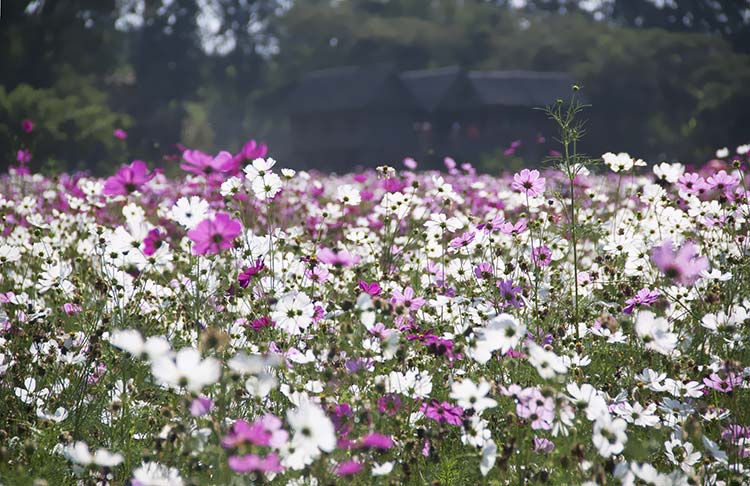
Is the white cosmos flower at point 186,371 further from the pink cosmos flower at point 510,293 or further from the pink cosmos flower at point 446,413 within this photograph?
the pink cosmos flower at point 510,293

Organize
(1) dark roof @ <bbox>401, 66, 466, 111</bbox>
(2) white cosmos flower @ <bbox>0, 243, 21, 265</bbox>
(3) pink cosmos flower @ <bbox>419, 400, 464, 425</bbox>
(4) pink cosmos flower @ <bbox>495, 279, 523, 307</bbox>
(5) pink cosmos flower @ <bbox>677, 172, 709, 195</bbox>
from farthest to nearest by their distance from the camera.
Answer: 1. (1) dark roof @ <bbox>401, 66, 466, 111</bbox>
2. (5) pink cosmos flower @ <bbox>677, 172, 709, 195</bbox>
3. (2) white cosmos flower @ <bbox>0, 243, 21, 265</bbox>
4. (4) pink cosmos flower @ <bbox>495, 279, 523, 307</bbox>
5. (3) pink cosmos flower @ <bbox>419, 400, 464, 425</bbox>

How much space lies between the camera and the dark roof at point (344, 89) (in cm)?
2628

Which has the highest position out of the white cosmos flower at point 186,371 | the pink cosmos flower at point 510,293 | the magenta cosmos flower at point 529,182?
the white cosmos flower at point 186,371

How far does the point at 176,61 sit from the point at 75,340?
35022 millimetres

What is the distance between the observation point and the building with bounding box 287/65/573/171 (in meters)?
25.5

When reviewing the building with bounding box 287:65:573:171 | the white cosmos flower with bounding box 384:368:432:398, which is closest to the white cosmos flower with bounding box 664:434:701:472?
the white cosmos flower with bounding box 384:368:432:398

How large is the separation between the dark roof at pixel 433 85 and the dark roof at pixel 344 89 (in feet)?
1.50

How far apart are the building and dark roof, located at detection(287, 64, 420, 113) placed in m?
0.03

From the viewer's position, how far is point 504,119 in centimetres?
2598

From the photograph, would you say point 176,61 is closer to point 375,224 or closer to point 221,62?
point 221,62

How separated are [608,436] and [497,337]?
12.3 inches

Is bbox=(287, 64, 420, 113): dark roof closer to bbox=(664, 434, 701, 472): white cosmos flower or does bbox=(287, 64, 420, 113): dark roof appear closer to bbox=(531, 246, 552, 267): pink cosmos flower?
bbox=(531, 246, 552, 267): pink cosmos flower

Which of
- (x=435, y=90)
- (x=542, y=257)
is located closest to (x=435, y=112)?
(x=435, y=90)

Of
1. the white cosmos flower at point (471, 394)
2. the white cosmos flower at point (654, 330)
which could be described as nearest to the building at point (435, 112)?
the white cosmos flower at point (654, 330)
